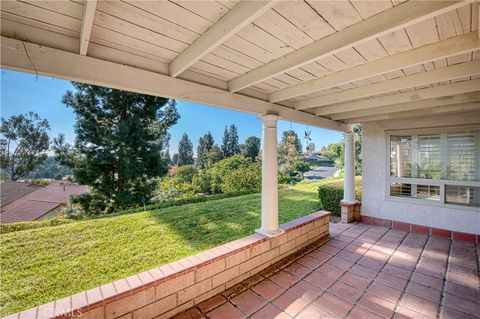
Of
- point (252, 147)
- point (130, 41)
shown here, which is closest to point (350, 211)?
point (130, 41)

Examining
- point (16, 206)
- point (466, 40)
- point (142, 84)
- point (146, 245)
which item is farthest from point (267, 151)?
point (16, 206)

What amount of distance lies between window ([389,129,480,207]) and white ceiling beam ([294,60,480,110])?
3.01 m

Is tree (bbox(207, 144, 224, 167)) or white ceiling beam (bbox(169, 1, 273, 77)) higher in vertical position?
white ceiling beam (bbox(169, 1, 273, 77))

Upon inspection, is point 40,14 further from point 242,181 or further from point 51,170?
point 242,181

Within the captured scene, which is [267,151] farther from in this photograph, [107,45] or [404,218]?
[404,218]

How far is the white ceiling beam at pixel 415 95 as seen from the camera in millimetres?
2623

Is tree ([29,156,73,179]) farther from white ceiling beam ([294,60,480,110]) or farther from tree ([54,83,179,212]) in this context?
white ceiling beam ([294,60,480,110])

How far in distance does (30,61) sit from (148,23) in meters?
0.83

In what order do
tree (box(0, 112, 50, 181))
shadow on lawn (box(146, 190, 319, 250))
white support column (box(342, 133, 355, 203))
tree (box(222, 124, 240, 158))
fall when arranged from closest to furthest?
shadow on lawn (box(146, 190, 319, 250)) < white support column (box(342, 133, 355, 203)) < tree (box(0, 112, 50, 181)) < tree (box(222, 124, 240, 158))

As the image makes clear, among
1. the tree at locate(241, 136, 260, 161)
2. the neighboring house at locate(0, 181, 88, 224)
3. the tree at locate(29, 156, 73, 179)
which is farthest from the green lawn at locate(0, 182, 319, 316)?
the tree at locate(241, 136, 260, 161)

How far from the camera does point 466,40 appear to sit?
1643mm

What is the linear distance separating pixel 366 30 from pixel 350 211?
4813 mm

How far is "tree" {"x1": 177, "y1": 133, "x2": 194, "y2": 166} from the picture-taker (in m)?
26.7

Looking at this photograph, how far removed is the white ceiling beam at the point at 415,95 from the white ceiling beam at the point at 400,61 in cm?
135
